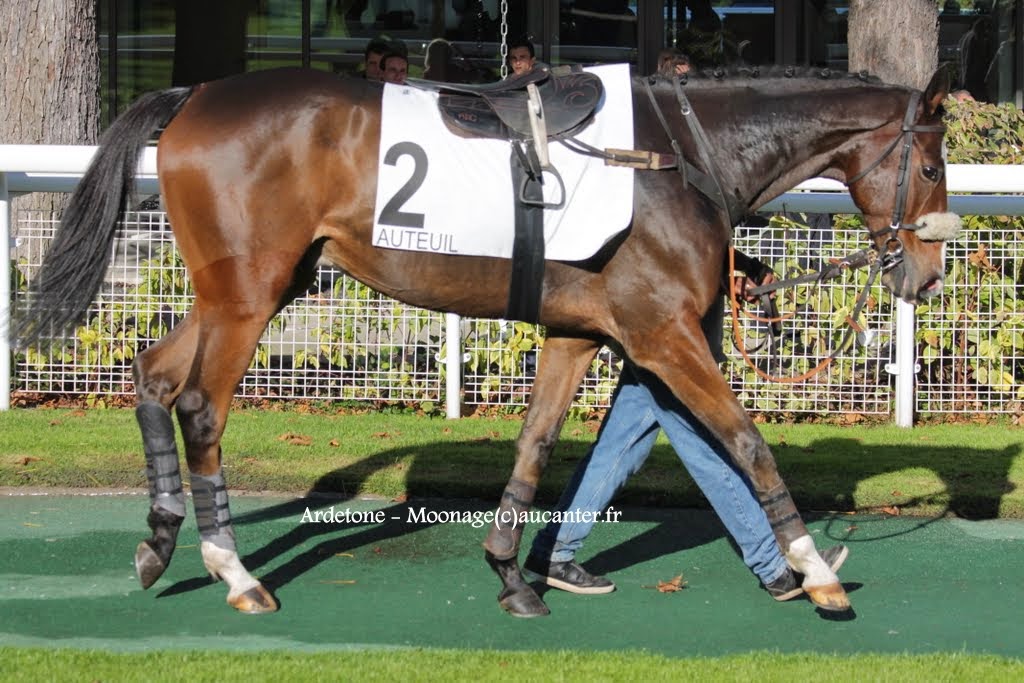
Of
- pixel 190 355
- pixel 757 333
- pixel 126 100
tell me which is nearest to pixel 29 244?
pixel 190 355

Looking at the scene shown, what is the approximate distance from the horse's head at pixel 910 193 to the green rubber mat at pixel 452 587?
3.75ft

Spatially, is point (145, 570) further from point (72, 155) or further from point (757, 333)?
point (757, 333)

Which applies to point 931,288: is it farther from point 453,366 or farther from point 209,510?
point 453,366

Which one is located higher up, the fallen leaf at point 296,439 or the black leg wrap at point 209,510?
the fallen leaf at point 296,439

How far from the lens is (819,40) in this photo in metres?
15.2

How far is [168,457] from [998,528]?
11.4ft

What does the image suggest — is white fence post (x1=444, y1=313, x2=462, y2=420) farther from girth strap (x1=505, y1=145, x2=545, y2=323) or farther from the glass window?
the glass window

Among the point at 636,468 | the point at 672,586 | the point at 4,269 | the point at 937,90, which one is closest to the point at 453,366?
the point at 4,269

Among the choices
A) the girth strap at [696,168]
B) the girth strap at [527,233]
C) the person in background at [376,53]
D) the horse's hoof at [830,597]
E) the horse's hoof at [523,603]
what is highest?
the person in background at [376,53]

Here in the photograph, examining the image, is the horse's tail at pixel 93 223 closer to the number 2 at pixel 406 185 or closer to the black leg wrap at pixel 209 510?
the black leg wrap at pixel 209 510

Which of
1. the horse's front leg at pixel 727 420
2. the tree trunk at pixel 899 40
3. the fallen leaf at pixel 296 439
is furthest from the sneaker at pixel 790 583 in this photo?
the tree trunk at pixel 899 40

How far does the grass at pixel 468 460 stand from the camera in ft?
20.7

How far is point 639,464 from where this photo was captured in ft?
17.0

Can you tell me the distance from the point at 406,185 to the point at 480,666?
156 cm
